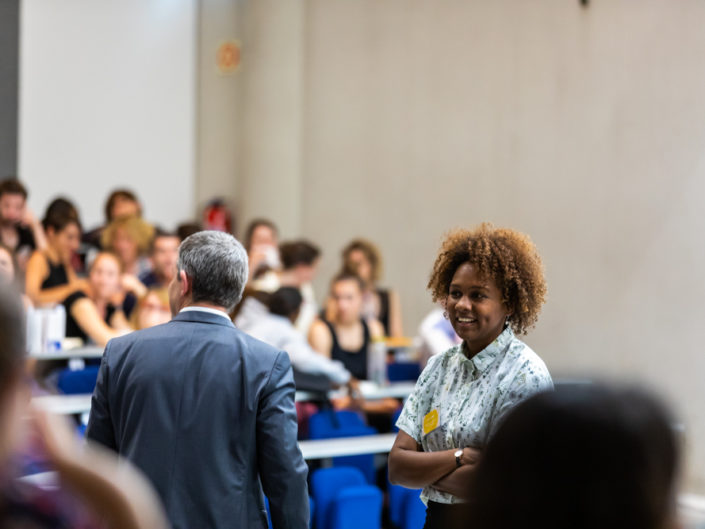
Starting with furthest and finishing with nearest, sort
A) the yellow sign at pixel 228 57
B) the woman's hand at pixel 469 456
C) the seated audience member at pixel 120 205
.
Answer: the yellow sign at pixel 228 57 < the seated audience member at pixel 120 205 < the woman's hand at pixel 469 456

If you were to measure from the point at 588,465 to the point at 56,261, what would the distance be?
244 inches

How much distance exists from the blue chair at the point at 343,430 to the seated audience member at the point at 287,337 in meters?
0.40

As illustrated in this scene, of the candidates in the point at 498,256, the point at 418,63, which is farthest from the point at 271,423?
the point at 418,63

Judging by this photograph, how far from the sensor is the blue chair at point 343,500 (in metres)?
3.97

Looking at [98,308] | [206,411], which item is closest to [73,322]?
[98,308]

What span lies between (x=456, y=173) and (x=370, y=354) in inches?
113

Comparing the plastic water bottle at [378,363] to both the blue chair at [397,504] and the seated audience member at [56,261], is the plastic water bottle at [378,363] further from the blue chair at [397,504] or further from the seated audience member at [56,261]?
the seated audience member at [56,261]

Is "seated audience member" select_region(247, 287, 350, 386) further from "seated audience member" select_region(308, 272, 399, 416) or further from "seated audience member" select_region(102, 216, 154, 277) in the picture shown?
"seated audience member" select_region(102, 216, 154, 277)

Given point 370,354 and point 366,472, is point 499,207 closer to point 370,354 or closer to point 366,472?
point 370,354

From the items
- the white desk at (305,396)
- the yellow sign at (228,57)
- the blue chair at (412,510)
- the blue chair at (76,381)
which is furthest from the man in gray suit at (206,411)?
the yellow sign at (228,57)

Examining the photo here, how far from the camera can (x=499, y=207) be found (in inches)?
316

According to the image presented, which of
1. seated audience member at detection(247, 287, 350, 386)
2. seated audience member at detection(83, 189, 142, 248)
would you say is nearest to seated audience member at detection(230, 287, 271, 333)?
seated audience member at detection(247, 287, 350, 386)

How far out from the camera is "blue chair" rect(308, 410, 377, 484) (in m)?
4.64

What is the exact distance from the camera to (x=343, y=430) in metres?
4.78
